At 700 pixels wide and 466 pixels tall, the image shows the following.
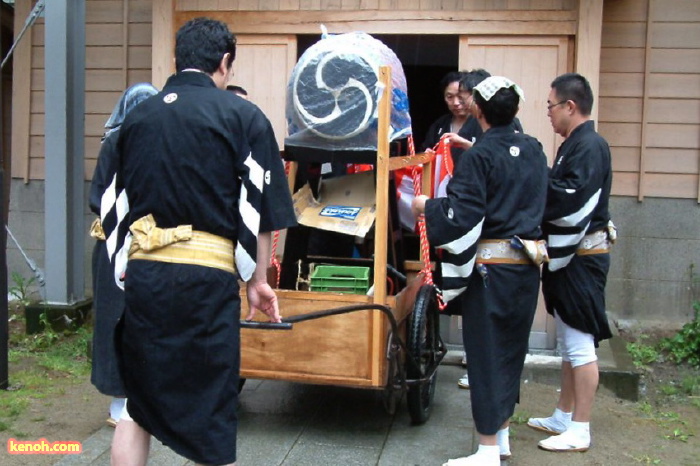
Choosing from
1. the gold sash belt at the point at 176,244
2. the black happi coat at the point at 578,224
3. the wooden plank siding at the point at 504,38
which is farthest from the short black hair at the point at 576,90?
the gold sash belt at the point at 176,244

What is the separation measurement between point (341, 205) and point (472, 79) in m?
1.24

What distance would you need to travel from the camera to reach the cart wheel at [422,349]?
179 inches

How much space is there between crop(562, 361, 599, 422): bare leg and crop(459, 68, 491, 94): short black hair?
189 cm

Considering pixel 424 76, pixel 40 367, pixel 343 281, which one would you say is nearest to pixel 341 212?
pixel 343 281

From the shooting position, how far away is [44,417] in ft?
16.4

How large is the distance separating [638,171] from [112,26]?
206 inches

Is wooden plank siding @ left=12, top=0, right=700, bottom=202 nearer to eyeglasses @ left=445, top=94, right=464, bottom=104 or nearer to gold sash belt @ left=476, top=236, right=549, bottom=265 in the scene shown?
eyeglasses @ left=445, top=94, right=464, bottom=104

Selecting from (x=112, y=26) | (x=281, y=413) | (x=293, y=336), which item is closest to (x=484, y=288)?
(x=293, y=336)

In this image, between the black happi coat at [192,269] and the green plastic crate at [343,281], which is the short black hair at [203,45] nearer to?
the black happi coat at [192,269]

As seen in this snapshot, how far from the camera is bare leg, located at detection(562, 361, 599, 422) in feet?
14.7

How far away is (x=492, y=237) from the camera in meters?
3.99

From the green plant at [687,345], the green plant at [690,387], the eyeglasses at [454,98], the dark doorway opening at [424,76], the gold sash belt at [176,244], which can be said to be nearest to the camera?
the gold sash belt at [176,244]

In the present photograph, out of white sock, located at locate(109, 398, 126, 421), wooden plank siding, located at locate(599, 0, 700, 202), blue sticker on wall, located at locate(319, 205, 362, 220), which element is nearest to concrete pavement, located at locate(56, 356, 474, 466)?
white sock, located at locate(109, 398, 126, 421)

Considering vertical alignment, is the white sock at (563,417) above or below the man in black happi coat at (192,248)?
below
